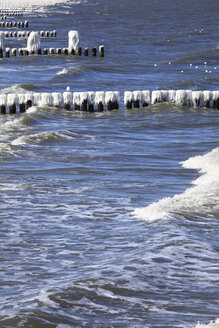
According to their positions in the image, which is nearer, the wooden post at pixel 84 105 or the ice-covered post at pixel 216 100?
the wooden post at pixel 84 105

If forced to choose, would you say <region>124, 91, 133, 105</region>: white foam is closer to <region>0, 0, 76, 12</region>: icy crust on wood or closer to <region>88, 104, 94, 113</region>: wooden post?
<region>88, 104, 94, 113</region>: wooden post

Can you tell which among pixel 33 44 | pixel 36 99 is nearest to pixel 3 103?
pixel 36 99

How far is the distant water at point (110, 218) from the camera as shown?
833 centimetres

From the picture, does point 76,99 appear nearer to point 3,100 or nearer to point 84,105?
point 84,105

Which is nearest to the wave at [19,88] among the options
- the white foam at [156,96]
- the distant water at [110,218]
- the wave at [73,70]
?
the wave at [73,70]

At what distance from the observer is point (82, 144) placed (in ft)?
61.2

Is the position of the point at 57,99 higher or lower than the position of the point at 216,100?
higher

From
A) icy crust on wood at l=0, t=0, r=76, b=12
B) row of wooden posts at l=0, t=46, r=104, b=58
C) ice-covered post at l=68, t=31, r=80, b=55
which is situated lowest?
row of wooden posts at l=0, t=46, r=104, b=58

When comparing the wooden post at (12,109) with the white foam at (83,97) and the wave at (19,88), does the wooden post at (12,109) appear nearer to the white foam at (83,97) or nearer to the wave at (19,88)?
the white foam at (83,97)

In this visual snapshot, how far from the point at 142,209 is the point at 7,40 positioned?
148 feet

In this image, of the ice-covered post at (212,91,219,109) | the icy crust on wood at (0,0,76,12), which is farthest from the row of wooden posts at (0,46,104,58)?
the icy crust on wood at (0,0,76,12)

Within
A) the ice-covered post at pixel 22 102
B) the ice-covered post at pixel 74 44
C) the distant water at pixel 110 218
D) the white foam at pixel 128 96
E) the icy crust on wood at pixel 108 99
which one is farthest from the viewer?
the ice-covered post at pixel 74 44

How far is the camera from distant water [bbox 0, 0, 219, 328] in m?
8.33

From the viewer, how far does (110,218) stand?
12.1 m
